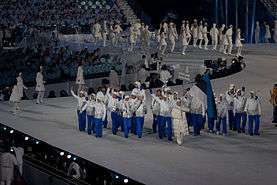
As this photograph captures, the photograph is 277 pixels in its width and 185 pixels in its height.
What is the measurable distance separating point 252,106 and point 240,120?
0.77 meters

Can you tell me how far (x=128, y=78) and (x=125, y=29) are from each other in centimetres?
1480

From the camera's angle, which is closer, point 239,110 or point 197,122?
point 239,110

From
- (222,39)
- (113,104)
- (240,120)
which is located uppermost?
(222,39)

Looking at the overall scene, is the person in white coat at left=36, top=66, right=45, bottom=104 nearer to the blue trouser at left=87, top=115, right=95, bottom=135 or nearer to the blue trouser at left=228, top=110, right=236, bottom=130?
the blue trouser at left=87, top=115, right=95, bottom=135

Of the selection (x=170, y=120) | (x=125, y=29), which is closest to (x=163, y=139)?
(x=170, y=120)

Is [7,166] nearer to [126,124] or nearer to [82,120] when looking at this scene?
[126,124]

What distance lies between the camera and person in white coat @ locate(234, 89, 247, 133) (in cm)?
2006

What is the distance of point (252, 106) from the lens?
19812 mm

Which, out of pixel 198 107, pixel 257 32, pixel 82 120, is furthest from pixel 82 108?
pixel 257 32

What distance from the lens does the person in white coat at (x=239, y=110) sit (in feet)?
65.8

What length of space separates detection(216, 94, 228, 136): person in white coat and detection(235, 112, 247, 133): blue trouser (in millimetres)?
373

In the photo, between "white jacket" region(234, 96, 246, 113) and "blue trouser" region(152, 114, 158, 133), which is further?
"blue trouser" region(152, 114, 158, 133)

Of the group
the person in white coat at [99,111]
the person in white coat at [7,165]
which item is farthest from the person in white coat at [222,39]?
the person in white coat at [7,165]

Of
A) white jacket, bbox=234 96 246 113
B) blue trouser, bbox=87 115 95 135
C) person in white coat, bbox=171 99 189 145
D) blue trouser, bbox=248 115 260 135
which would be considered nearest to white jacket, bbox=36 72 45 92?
blue trouser, bbox=87 115 95 135
